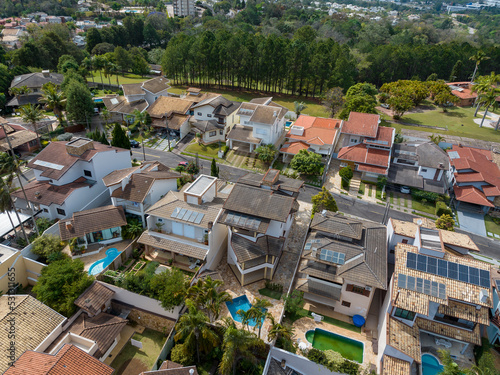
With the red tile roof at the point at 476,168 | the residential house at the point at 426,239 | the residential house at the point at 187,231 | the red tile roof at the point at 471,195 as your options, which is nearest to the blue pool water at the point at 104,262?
the residential house at the point at 187,231

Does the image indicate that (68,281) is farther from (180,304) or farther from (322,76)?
(322,76)

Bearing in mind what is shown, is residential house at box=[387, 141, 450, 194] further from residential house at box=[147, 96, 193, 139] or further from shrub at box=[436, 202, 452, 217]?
residential house at box=[147, 96, 193, 139]

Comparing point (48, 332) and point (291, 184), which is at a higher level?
point (291, 184)

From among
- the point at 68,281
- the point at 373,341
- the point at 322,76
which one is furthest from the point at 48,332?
the point at 322,76

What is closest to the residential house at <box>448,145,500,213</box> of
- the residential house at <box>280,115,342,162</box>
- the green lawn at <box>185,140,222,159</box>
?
the residential house at <box>280,115,342,162</box>

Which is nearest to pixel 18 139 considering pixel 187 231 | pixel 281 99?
pixel 187 231

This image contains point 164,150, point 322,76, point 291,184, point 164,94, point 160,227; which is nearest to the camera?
point 160,227

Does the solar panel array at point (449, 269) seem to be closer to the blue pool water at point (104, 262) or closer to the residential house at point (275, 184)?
the residential house at point (275, 184)

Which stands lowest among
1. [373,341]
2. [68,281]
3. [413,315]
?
[373,341]
